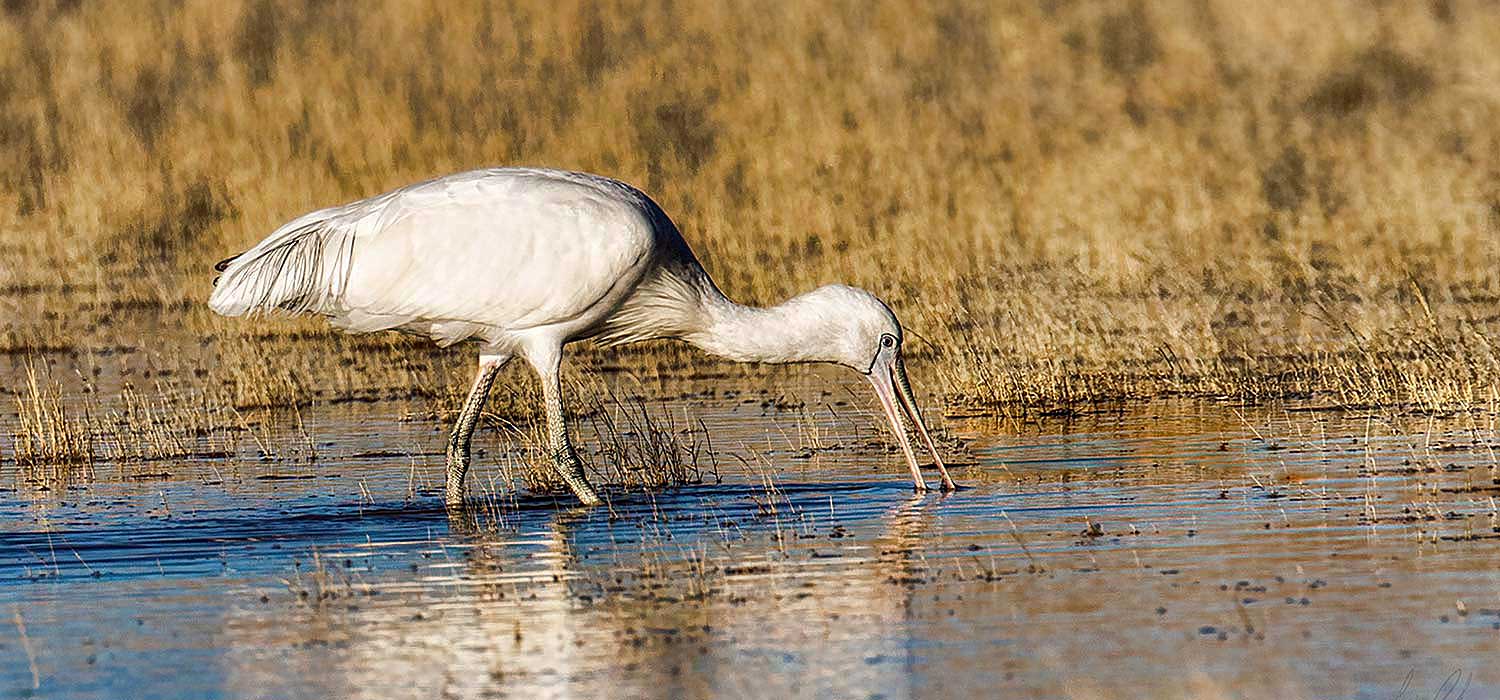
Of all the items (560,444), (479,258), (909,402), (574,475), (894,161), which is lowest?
(574,475)

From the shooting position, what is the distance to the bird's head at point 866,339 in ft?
41.3

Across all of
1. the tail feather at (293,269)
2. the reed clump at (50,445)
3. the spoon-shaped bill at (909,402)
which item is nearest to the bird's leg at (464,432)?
the tail feather at (293,269)

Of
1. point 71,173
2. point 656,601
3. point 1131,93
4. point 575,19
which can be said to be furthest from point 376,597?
point 575,19

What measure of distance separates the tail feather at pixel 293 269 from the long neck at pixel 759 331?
69.3 inches

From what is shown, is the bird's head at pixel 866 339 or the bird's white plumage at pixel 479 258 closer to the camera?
the bird's white plumage at pixel 479 258

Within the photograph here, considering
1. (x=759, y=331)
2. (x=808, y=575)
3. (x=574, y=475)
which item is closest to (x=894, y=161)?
(x=759, y=331)

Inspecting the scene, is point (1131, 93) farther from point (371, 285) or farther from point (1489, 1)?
point (371, 285)

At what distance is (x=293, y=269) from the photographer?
12.5m

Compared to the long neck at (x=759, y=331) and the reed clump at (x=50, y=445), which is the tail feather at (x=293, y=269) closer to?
the reed clump at (x=50, y=445)

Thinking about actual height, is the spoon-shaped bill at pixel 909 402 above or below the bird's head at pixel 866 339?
below

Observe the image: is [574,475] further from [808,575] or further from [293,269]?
[808,575]

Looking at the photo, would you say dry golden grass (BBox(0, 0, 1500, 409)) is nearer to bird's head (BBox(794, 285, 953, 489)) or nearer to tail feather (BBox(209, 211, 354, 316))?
bird's head (BBox(794, 285, 953, 489))

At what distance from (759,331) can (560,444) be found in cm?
118

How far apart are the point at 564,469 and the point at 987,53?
21745 mm
